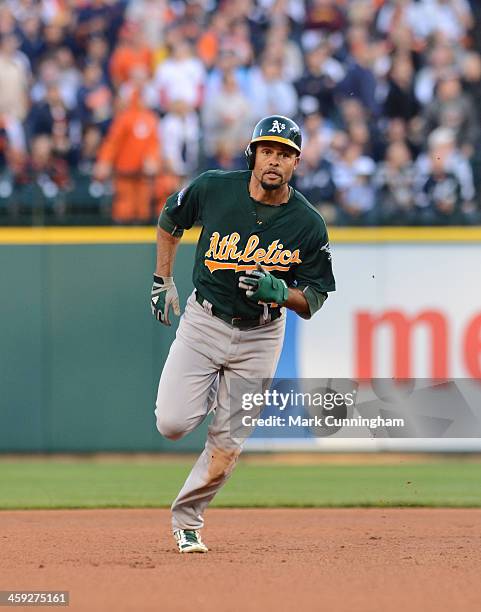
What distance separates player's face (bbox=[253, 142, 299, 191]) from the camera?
634 centimetres

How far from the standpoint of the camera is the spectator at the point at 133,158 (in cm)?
1279

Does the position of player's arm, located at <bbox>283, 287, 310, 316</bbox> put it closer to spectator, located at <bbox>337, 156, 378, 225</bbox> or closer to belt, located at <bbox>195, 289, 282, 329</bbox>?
belt, located at <bbox>195, 289, 282, 329</bbox>

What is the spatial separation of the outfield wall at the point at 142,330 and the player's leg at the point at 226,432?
6141mm

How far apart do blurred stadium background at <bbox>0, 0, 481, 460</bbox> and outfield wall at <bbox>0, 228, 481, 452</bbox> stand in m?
0.01

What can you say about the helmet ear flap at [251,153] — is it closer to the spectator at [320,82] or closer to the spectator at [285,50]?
the spectator at [320,82]

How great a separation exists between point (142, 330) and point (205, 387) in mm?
6456

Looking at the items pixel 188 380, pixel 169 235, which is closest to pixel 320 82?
pixel 169 235

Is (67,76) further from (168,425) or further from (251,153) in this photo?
(168,425)

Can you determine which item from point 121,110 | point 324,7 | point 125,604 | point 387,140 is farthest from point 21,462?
point 125,604

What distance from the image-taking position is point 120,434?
12.9 metres

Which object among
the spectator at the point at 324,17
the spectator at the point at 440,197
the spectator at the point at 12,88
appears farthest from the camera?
the spectator at the point at 324,17

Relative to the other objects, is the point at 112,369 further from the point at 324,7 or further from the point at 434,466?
the point at 324,7

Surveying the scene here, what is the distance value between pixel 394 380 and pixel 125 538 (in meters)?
5.20

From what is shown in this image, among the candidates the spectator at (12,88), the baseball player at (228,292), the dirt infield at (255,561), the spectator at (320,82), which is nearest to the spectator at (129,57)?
the spectator at (12,88)
